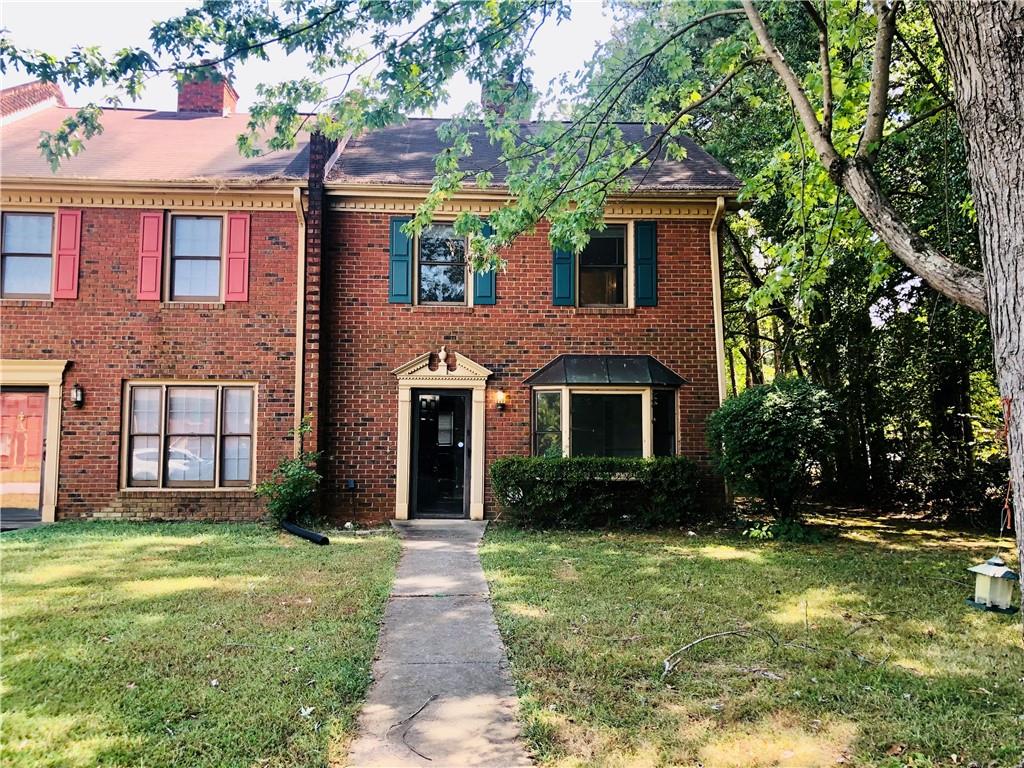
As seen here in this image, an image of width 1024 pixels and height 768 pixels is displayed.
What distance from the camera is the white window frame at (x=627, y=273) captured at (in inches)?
403

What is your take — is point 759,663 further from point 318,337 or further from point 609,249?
point 318,337

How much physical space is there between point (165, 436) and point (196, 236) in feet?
10.5

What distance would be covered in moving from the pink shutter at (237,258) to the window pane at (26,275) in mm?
2739

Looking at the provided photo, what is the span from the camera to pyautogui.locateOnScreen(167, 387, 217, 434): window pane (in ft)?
32.3

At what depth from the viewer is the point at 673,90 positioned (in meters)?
7.95

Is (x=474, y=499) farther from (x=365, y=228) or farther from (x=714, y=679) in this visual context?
(x=714, y=679)

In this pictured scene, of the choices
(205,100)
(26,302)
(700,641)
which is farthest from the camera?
(205,100)

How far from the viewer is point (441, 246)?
33.8ft

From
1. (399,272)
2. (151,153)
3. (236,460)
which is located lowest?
(236,460)

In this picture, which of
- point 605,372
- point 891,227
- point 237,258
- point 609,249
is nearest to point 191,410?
point 237,258

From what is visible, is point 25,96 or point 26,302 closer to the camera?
point 26,302

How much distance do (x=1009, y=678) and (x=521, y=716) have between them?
3.00m

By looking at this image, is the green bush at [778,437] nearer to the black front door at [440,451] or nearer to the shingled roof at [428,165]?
the shingled roof at [428,165]

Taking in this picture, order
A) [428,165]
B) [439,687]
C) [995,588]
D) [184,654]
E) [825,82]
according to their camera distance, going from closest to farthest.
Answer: [439,687], [184,654], [825,82], [995,588], [428,165]
